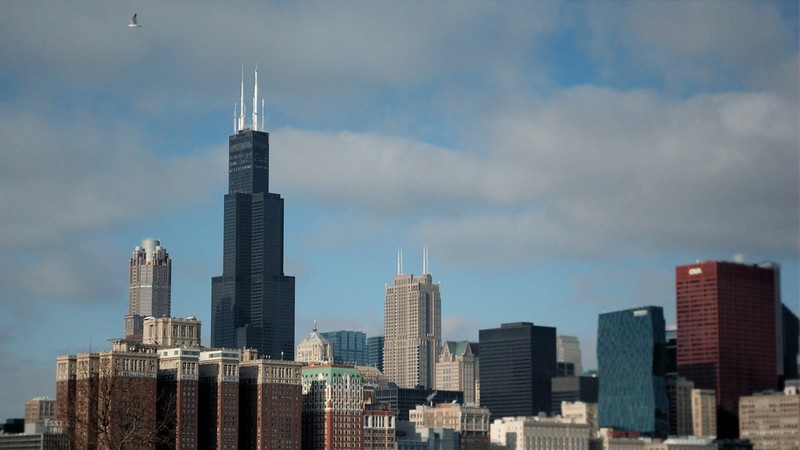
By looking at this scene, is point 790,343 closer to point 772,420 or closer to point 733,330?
point 772,420

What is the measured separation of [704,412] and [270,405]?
5783cm

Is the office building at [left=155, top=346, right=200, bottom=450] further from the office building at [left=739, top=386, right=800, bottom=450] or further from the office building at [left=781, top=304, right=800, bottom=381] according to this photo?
the office building at [left=781, top=304, right=800, bottom=381]

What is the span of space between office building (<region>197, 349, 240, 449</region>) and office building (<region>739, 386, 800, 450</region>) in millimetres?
65300

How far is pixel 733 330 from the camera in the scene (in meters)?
194

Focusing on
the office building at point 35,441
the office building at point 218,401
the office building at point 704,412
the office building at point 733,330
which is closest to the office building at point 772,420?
the office building at point 733,330

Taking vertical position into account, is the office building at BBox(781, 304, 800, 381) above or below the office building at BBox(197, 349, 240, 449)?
above

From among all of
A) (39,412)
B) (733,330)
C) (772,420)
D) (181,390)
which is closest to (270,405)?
(181,390)

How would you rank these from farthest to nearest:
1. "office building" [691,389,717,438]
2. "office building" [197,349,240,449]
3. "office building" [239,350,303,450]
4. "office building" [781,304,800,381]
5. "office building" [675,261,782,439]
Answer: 1. "office building" [239,350,303,450]
2. "office building" [691,389,717,438]
3. "office building" [197,349,240,449]
4. "office building" [675,261,782,439]
5. "office building" [781,304,800,381]

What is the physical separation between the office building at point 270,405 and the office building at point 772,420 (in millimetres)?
58567

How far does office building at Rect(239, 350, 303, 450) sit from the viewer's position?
633 ft

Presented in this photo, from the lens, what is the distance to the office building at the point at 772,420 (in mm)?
170000

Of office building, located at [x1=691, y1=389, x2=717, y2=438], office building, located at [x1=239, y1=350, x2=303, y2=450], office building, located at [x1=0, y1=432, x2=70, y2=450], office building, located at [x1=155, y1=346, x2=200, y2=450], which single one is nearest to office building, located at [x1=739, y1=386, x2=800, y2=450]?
office building, located at [x1=691, y1=389, x2=717, y2=438]

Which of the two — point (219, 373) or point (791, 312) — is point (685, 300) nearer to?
point (791, 312)

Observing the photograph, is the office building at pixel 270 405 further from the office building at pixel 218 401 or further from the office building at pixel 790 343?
the office building at pixel 790 343
